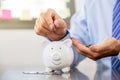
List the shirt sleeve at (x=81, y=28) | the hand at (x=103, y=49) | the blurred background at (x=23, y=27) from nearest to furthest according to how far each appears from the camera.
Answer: the hand at (x=103, y=49) < the shirt sleeve at (x=81, y=28) < the blurred background at (x=23, y=27)

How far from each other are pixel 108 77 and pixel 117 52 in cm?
9

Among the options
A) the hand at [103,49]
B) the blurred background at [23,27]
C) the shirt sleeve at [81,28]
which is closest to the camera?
the hand at [103,49]

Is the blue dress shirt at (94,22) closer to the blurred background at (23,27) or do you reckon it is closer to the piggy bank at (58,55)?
the piggy bank at (58,55)

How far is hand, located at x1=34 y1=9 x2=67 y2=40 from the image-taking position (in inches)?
25.6

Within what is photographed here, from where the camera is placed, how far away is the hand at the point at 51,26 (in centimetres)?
65

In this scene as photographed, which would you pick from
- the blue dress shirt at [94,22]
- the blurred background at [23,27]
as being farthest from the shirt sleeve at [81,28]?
the blurred background at [23,27]

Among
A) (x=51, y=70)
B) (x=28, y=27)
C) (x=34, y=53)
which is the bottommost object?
(x=34, y=53)

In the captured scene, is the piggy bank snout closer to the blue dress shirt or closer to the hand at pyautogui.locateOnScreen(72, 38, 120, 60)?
the hand at pyautogui.locateOnScreen(72, 38, 120, 60)

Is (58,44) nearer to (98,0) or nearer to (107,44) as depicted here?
(107,44)

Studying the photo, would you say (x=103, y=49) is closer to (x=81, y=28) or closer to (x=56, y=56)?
(x=56, y=56)

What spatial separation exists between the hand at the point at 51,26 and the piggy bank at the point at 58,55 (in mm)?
25

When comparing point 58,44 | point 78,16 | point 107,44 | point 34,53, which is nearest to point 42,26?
point 58,44

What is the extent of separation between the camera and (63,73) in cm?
66

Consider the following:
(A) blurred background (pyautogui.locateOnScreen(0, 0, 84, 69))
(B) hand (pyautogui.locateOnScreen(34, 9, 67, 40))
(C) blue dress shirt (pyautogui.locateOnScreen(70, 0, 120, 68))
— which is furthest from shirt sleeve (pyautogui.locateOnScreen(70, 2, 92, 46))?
(A) blurred background (pyautogui.locateOnScreen(0, 0, 84, 69))
